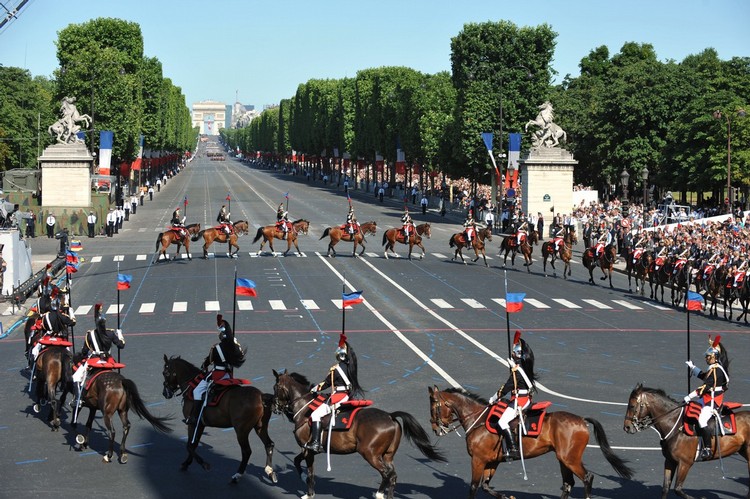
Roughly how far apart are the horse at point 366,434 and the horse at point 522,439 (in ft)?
1.43

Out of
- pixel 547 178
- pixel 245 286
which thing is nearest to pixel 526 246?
pixel 547 178

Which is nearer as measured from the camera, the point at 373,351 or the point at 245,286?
the point at 245,286

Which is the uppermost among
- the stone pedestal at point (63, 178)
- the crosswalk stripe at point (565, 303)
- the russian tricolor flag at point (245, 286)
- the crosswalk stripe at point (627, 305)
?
the stone pedestal at point (63, 178)

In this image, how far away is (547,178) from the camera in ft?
244

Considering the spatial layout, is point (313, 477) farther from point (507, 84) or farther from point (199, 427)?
point (507, 84)

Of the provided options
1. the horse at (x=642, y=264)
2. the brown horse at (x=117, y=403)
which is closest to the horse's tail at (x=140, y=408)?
the brown horse at (x=117, y=403)

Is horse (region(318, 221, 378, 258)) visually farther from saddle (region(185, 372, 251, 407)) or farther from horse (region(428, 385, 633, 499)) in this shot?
horse (region(428, 385, 633, 499))

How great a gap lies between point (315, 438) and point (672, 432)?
17.8 feet

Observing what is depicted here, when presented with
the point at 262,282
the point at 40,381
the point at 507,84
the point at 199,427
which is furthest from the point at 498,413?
the point at 507,84

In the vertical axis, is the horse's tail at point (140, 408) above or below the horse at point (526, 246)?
below

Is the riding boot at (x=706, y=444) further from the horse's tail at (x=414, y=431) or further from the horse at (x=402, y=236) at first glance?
the horse at (x=402, y=236)

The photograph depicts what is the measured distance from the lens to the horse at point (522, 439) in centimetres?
1609

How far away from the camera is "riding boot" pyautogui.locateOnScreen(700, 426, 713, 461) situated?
1642 centimetres

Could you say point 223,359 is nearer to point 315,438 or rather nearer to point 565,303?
point 315,438
